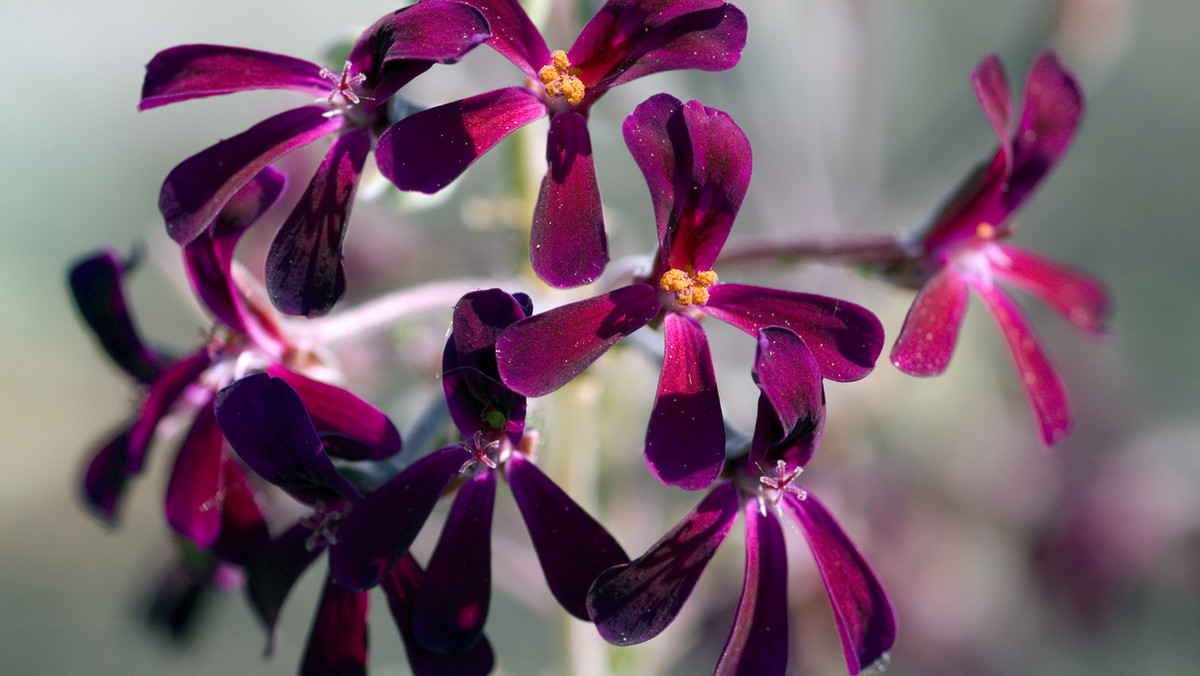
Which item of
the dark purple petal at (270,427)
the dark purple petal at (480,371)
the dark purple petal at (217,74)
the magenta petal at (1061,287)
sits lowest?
the dark purple petal at (270,427)

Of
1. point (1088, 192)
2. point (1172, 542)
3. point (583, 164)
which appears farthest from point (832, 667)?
point (1088, 192)

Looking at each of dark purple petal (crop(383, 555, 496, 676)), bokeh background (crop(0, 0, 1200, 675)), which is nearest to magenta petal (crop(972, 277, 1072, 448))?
bokeh background (crop(0, 0, 1200, 675))

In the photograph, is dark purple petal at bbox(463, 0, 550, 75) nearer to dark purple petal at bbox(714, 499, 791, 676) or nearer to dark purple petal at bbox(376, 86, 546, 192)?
dark purple petal at bbox(376, 86, 546, 192)

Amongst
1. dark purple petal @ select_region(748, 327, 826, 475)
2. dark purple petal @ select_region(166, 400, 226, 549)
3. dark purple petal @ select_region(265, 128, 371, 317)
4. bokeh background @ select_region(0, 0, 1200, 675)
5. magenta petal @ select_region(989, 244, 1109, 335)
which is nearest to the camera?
dark purple petal @ select_region(748, 327, 826, 475)

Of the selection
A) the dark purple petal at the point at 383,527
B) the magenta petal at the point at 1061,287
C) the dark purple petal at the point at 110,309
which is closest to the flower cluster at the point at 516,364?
the dark purple petal at the point at 383,527

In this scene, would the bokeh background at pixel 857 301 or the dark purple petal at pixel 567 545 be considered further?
the bokeh background at pixel 857 301

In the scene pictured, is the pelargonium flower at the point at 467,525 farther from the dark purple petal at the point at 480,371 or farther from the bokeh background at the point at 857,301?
the bokeh background at the point at 857,301

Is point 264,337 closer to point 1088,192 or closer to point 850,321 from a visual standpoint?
point 850,321
